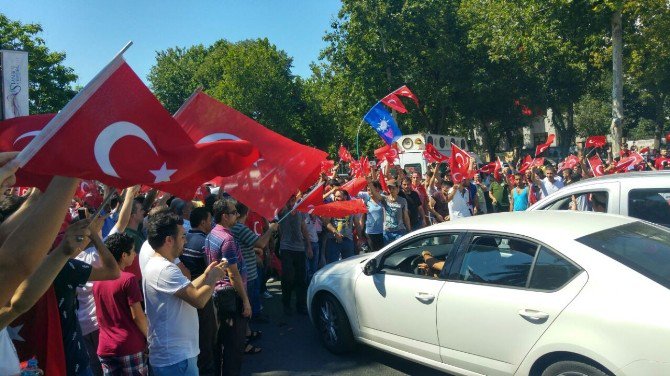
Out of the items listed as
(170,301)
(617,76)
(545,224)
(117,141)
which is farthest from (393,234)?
(617,76)

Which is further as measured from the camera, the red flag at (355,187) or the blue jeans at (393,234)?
the red flag at (355,187)

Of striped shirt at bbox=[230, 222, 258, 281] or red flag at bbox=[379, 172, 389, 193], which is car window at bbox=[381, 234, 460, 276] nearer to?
striped shirt at bbox=[230, 222, 258, 281]

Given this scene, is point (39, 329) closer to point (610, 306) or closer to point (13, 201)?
point (13, 201)

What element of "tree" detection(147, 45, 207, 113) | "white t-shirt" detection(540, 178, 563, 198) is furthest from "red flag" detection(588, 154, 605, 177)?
"tree" detection(147, 45, 207, 113)

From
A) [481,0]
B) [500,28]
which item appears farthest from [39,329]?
[481,0]

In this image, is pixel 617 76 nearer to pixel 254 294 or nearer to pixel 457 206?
pixel 457 206

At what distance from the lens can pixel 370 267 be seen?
5059mm

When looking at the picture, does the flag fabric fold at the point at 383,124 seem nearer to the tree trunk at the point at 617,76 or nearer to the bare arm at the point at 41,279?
the tree trunk at the point at 617,76

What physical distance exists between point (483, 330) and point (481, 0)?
28.1 meters

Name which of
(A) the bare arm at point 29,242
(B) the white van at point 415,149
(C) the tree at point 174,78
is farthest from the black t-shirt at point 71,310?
(C) the tree at point 174,78

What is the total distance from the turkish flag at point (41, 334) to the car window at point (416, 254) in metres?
2.97

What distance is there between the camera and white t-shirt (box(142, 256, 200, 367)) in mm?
3242

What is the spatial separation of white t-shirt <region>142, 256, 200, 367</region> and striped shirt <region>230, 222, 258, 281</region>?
191 cm

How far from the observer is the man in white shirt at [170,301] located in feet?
10.6
